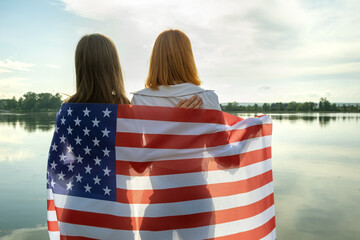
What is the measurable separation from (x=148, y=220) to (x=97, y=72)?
1341 mm

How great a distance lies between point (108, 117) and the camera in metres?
2.61

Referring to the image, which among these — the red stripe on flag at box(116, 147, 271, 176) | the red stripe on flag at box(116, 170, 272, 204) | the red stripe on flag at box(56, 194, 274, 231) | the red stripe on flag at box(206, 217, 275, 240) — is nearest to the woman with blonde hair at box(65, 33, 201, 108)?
the red stripe on flag at box(116, 147, 271, 176)

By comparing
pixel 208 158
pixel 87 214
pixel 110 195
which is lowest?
pixel 87 214

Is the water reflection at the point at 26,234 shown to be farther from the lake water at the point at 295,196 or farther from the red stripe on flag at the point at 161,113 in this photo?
the red stripe on flag at the point at 161,113

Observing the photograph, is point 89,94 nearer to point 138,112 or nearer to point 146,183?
point 138,112

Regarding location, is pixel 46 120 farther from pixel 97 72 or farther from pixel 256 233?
pixel 256 233

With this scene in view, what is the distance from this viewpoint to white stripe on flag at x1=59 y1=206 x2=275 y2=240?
2.53 m

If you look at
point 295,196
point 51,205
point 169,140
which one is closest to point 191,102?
point 169,140

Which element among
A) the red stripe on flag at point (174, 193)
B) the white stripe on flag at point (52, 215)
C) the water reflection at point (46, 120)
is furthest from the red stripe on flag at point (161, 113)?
the water reflection at point (46, 120)

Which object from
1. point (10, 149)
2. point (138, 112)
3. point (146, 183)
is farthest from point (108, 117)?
point (10, 149)

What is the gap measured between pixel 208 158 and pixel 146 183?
57 cm

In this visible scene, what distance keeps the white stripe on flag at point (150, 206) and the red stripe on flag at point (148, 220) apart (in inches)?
1.3

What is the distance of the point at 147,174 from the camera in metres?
2.56

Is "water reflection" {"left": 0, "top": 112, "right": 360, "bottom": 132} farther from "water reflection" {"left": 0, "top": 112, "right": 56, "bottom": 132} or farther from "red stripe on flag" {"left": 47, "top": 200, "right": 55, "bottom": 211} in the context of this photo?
"red stripe on flag" {"left": 47, "top": 200, "right": 55, "bottom": 211}
